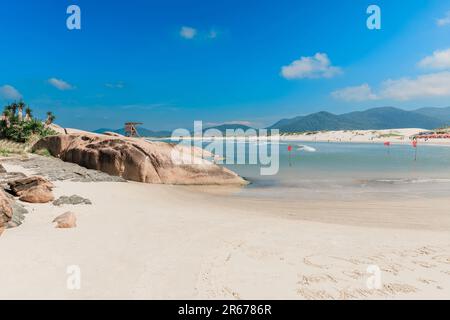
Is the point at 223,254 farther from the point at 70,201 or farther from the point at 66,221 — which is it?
the point at 70,201

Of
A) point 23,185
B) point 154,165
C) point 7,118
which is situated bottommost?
point 23,185

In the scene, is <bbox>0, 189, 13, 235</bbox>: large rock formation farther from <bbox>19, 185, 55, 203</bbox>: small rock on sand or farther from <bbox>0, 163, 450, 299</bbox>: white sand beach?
<bbox>19, 185, 55, 203</bbox>: small rock on sand

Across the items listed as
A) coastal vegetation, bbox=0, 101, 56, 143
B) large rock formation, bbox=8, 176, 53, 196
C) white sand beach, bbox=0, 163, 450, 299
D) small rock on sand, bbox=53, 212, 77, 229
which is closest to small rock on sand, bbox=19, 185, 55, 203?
large rock formation, bbox=8, 176, 53, 196

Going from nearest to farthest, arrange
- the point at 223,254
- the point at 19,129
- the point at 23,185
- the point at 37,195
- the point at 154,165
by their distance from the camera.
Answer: the point at 223,254
the point at 37,195
the point at 23,185
the point at 154,165
the point at 19,129

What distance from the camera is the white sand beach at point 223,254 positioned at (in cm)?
339

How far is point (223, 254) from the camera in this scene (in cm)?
448

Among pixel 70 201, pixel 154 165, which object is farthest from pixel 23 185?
pixel 154 165

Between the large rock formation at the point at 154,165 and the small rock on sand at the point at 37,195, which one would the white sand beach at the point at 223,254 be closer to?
the small rock on sand at the point at 37,195

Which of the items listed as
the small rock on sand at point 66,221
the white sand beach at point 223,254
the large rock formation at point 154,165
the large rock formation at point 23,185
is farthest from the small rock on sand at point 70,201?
the large rock formation at point 154,165

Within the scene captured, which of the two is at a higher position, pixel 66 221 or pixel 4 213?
pixel 4 213
